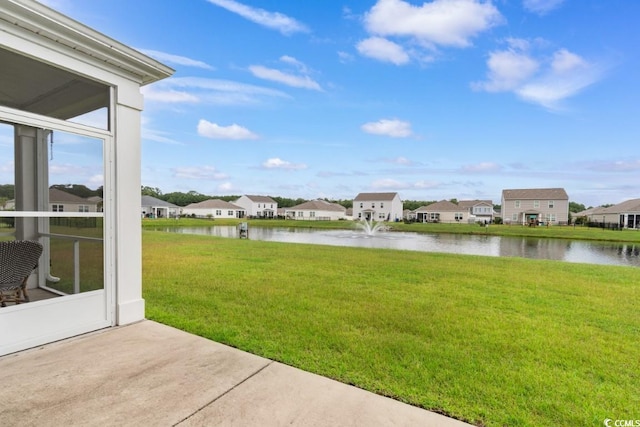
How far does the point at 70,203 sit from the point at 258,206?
69.8 m

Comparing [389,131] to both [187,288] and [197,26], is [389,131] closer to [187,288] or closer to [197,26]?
[197,26]

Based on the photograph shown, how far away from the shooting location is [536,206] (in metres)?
47.5

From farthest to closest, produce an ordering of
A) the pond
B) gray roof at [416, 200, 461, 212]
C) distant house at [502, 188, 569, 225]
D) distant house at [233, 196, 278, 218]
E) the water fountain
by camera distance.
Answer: distant house at [233, 196, 278, 218]
gray roof at [416, 200, 461, 212]
distant house at [502, 188, 569, 225]
the water fountain
the pond

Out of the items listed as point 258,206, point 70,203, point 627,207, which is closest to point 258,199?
point 258,206

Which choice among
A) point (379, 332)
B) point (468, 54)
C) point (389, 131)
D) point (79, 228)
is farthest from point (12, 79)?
point (389, 131)

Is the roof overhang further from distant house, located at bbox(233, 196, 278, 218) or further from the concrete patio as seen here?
distant house, located at bbox(233, 196, 278, 218)

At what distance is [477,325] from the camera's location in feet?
14.6

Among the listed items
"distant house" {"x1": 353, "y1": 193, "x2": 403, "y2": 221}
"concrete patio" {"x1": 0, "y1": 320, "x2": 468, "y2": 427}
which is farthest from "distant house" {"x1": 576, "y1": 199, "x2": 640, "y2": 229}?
"concrete patio" {"x1": 0, "y1": 320, "x2": 468, "y2": 427}

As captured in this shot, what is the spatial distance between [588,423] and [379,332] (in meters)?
2.18

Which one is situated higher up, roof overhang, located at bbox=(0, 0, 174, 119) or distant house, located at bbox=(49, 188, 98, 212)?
roof overhang, located at bbox=(0, 0, 174, 119)

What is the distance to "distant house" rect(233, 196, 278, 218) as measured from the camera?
7169 cm

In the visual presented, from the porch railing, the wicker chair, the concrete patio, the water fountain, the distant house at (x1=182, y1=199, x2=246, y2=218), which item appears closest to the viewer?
the concrete patio

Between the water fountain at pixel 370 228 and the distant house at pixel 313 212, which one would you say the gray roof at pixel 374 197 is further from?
the water fountain at pixel 370 228

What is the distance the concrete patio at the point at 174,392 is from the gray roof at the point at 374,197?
59104mm
